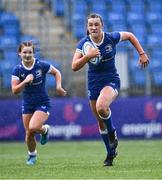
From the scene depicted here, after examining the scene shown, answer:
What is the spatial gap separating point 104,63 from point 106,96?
621 millimetres

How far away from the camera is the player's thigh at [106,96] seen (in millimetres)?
12688

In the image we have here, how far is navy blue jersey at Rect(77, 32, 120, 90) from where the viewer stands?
12.9 m

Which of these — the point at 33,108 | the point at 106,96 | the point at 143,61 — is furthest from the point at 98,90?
the point at 33,108

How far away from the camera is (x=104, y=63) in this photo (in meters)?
13.1

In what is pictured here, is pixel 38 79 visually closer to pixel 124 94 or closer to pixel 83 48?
pixel 83 48

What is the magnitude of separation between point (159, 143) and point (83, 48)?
851cm

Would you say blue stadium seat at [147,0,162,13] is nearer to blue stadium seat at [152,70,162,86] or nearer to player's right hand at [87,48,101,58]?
blue stadium seat at [152,70,162,86]

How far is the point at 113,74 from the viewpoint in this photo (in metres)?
13.2

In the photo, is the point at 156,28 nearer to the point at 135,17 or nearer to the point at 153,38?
the point at 153,38

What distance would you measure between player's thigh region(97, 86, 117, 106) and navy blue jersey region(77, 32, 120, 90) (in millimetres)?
170

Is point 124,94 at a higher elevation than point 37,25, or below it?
below

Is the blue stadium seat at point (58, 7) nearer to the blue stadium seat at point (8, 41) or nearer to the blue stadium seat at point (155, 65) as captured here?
the blue stadium seat at point (8, 41)

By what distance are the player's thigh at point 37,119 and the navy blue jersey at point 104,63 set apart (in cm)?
132

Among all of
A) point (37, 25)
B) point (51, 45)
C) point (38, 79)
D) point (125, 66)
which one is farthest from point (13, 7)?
point (38, 79)
